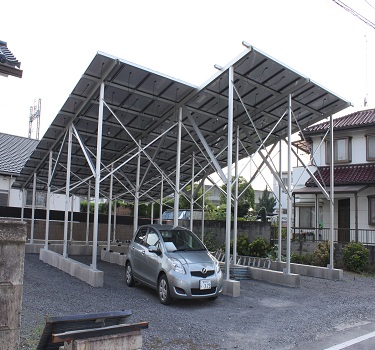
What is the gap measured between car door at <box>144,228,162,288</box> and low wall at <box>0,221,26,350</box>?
5415 millimetres

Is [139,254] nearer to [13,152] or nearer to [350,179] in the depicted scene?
[350,179]

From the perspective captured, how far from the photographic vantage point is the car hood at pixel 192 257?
8.81m

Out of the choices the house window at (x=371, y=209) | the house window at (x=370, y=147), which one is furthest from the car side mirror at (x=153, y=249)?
the house window at (x=370, y=147)

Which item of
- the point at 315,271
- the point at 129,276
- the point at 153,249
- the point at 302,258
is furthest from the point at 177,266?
the point at 302,258

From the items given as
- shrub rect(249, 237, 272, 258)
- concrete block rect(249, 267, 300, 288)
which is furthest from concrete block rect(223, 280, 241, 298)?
shrub rect(249, 237, 272, 258)

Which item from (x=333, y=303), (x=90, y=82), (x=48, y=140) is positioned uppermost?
(x=90, y=82)

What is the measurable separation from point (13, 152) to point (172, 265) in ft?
73.3

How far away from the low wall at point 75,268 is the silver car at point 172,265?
91 cm

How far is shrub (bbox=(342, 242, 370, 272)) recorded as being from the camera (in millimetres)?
15367

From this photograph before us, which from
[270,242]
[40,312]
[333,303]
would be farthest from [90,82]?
[270,242]

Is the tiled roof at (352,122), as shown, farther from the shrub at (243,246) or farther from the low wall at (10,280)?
the low wall at (10,280)

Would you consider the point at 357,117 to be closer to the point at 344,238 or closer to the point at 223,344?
the point at 344,238

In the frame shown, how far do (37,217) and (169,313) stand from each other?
54.5 ft

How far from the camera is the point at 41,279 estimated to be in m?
10.9
